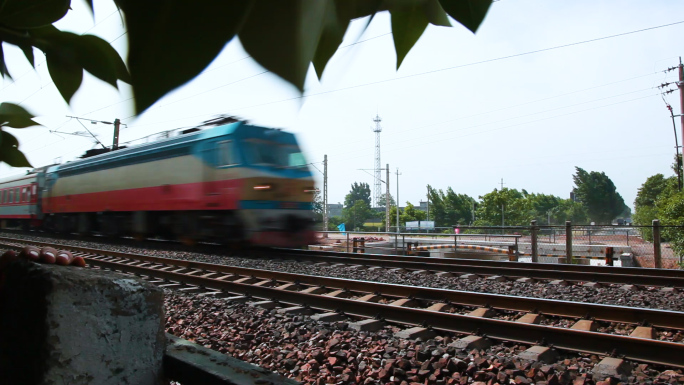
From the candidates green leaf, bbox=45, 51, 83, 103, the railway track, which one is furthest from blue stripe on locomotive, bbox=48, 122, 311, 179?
green leaf, bbox=45, 51, 83, 103

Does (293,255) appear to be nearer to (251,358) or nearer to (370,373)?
(251,358)

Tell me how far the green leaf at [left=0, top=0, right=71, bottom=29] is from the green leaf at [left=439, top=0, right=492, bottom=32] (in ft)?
1.57

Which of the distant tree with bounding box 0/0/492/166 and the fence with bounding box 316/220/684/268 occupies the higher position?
the distant tree with bounding box 0/0/492/166

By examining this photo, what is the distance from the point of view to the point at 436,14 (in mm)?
589

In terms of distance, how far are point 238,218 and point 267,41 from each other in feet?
36.6

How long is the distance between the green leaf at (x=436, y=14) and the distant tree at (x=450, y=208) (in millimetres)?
56019

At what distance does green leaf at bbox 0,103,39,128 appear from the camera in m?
1.06

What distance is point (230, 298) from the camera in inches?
255

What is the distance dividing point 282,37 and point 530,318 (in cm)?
538

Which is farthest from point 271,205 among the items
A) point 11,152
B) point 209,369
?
point 11,152

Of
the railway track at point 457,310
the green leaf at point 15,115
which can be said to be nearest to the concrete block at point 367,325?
the railway track at point 457,310

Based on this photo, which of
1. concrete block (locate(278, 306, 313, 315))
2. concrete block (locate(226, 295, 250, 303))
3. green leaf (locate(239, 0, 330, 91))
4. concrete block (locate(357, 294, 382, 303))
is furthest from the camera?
concrete block (locate(226, 295, 250, 303))

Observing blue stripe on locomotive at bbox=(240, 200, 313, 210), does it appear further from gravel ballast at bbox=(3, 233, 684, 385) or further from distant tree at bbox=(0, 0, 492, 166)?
distant tree at bbox=(0, 0, 492, 166)

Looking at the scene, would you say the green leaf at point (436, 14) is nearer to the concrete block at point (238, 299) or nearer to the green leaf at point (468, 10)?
the green leaf at point (468, 10)
